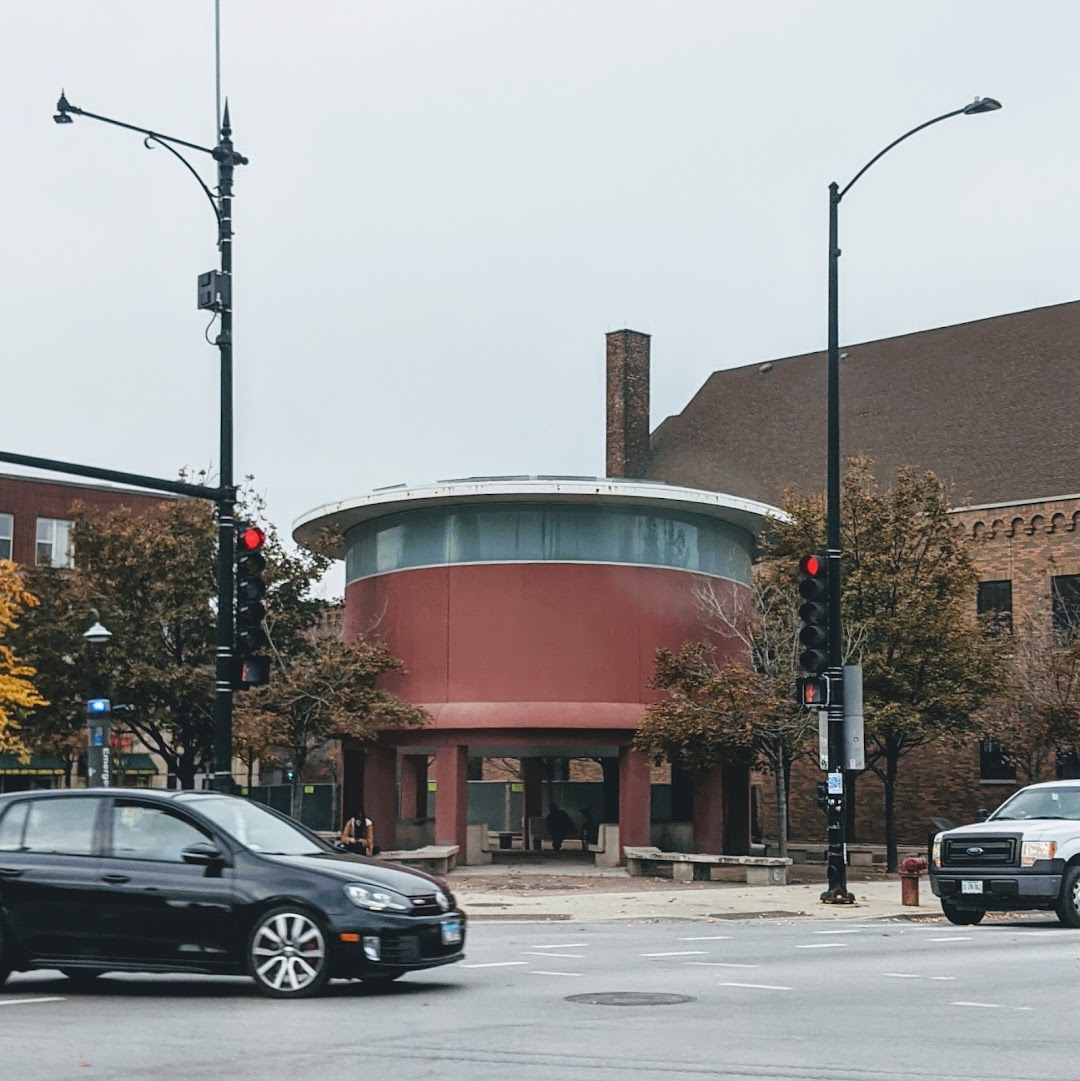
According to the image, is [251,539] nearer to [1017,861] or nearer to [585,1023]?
[1017,861]

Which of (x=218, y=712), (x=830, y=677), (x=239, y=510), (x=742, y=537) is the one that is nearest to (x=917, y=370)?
(x=742, y=537)

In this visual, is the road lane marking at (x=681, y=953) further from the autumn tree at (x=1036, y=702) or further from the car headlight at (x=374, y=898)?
the autumn tree at (x=1036, y=702)

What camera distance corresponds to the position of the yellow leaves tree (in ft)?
126

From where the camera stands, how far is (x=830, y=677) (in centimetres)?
2477

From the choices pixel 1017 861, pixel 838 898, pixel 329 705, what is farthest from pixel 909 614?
pixel 1017 861

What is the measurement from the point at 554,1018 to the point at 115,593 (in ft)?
111

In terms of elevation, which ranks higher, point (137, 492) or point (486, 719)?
point (137, 492)

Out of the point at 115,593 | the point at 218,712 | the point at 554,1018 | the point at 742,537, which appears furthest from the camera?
the point at 115,593

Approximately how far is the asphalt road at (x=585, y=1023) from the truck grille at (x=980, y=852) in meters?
4.33

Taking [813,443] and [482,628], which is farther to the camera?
[813,443]

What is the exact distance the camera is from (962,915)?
22734 mm

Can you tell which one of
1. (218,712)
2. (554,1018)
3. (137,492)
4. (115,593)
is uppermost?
(137,492)

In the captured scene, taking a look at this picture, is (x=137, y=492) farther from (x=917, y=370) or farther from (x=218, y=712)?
(x=218, y=712)

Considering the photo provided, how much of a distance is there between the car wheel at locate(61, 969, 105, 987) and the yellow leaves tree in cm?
2509
